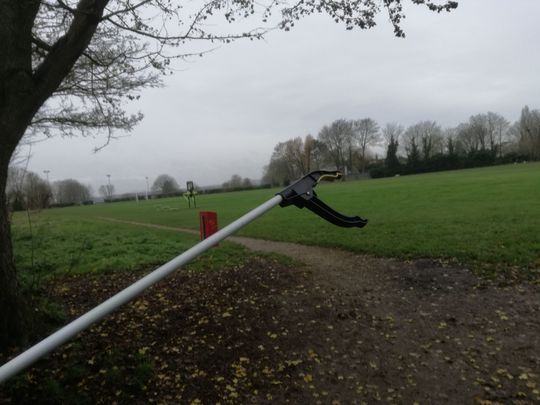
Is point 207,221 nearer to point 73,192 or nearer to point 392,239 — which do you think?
point 392,239


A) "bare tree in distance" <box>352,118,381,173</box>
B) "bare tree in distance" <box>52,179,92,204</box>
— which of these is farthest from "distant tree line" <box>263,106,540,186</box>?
"bare tree in distance" <box>52,179,92,204</box>

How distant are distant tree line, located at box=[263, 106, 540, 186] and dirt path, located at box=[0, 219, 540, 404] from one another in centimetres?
7076

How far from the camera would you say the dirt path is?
3.96 meters

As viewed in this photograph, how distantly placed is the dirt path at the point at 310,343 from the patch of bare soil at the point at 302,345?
14 mm

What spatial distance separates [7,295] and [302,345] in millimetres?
3221

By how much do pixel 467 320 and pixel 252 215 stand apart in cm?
451

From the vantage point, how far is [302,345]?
485 centimetres

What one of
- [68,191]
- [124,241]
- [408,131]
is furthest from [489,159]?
[68,191]

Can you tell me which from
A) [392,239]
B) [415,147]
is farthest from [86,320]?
[415,147]

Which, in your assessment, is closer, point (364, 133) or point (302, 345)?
point (302, 345)

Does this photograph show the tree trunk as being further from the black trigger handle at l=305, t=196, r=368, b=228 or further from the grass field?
the black trigger handle at l=305, t=196, r=368, b=228

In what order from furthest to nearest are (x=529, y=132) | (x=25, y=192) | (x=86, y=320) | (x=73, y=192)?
(x=73, y=192) < (x=529, y=132) < (x=25, y=192) < (x=86, y=320)

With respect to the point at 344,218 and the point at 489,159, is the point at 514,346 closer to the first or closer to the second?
the point at 344,218

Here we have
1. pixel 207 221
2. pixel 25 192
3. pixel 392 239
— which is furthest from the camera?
pixel 392 239
